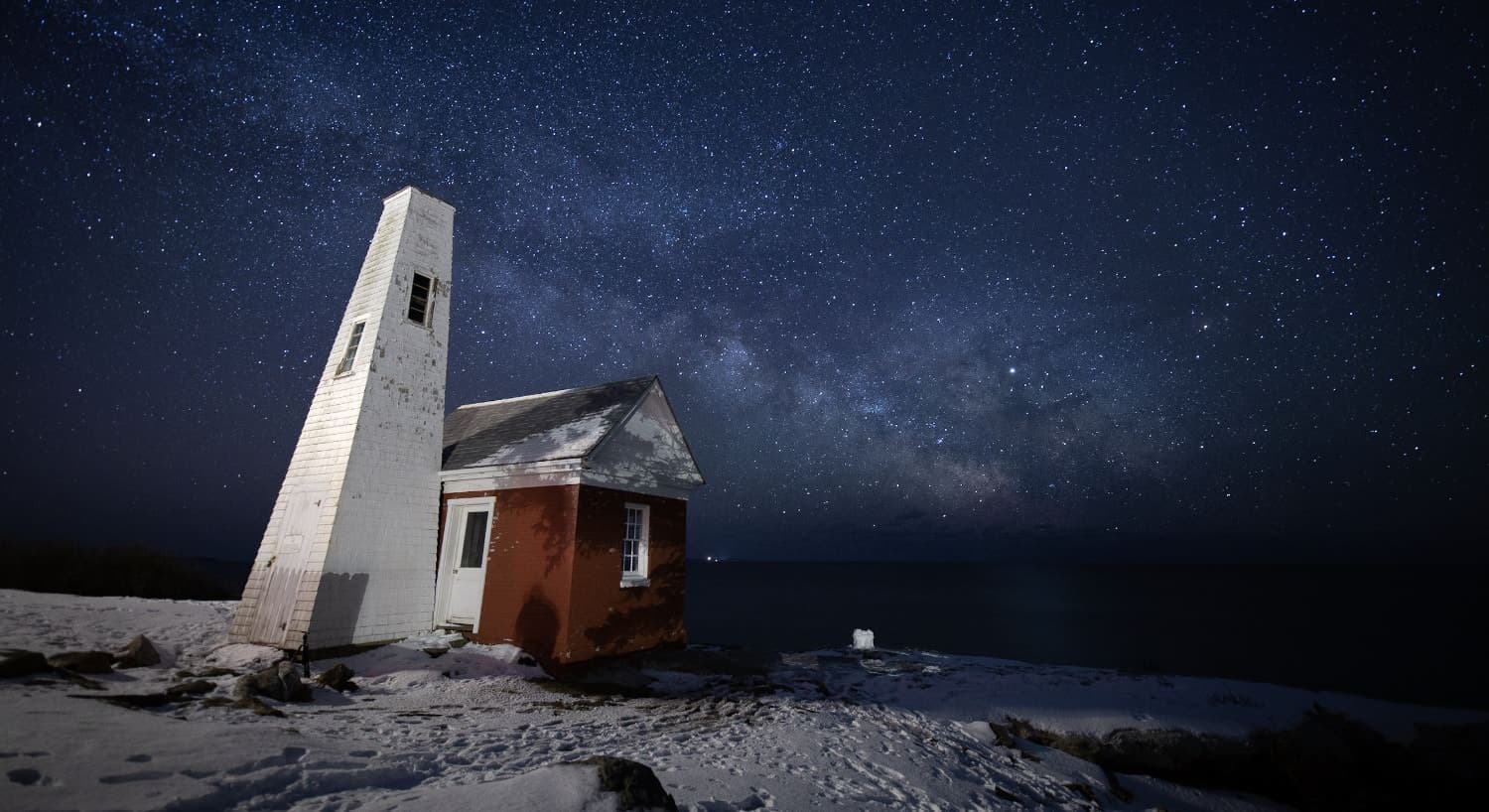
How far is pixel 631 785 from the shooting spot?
411 centimetres

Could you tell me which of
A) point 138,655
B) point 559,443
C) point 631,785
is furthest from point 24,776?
point 559,443

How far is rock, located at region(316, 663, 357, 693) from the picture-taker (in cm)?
893

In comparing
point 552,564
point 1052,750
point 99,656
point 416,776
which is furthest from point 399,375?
point 1052,750

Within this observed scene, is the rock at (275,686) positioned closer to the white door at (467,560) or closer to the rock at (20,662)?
the rock at (20,662)

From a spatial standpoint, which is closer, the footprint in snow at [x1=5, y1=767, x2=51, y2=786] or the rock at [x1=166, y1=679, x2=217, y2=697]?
the footprint in snow at [x1=5, y1=767, x2=51, y2=786]

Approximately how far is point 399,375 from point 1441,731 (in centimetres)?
2226

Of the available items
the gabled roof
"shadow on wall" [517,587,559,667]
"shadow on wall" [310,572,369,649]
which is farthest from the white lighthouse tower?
"shadow on wall" [517,587,559,667]

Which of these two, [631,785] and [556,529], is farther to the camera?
[556,529]

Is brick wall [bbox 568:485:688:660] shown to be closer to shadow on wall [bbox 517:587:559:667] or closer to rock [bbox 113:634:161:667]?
shadow on wall [bbox 517:587:559:667]

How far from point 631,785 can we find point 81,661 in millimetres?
8802

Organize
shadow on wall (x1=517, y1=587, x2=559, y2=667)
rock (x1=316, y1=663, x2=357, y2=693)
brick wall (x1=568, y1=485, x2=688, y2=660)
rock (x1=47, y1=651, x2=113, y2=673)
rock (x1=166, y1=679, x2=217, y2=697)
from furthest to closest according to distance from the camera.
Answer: brick wall (x1=568, y1=485, x2=688, y2=660), shadow on wall (x1=517, y1=587, x2=559, y2=667), rock (x1=316, y1=663, x2=357, y2=693), rock (x1=47, y1=651, x2=113, y2=673), rock (x1=166, y1=679, x2=217, y2=697)

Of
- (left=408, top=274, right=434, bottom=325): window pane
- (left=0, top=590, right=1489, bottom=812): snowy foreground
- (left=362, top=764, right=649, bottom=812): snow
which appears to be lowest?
(left=0, top=590, right=1489, bottom=812): snowy foreground

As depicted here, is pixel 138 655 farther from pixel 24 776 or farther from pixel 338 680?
pixel 24 776

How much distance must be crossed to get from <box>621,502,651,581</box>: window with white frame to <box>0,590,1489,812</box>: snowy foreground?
115 inches
